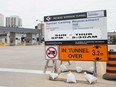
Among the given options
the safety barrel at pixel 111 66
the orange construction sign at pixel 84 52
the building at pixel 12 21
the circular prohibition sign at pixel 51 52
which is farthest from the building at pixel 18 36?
the safety barrel at pixel 111 66

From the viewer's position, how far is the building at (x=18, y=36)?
2931 inches

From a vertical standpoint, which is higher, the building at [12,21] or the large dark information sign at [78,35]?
the building at [12,21]

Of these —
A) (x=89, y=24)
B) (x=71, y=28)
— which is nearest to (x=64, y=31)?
(x=71, y=28)

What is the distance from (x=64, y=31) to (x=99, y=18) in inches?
Answer: 57.9

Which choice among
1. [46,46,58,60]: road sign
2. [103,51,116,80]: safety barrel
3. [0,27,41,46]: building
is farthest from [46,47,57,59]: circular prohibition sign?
[0,27,41,46]: building

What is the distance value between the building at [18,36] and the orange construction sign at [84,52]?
202 ft

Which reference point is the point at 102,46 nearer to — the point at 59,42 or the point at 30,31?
the point at 59,42

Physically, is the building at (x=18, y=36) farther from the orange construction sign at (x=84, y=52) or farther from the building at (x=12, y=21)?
the orange construction sign at (x=84, y=52)

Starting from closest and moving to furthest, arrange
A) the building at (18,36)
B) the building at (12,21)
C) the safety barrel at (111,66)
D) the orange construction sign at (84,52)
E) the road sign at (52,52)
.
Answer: the safety barrel at (111,66) < the orange construction sign at (84,52) < the road sign at (52,52) < the building at (18,36) < the building at (12,21)

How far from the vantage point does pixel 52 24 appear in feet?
33.2

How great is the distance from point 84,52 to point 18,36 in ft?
253

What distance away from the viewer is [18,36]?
8512 centimetres

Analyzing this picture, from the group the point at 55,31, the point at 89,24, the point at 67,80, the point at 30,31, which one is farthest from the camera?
the point at 30,31

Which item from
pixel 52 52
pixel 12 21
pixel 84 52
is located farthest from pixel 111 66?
pixel 12 21
